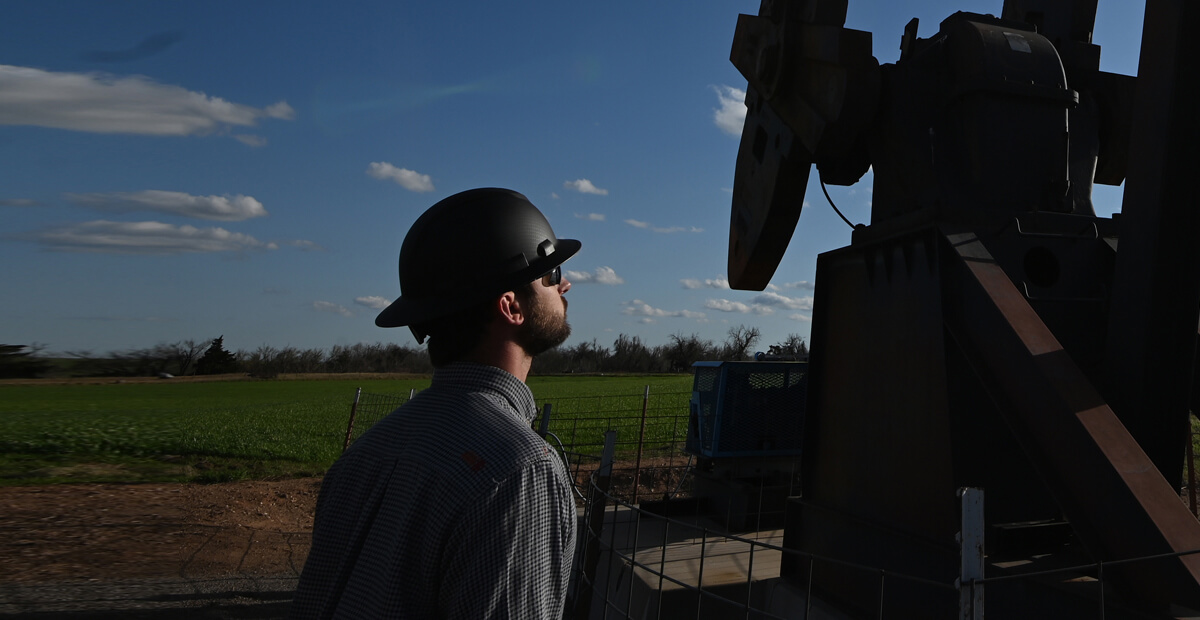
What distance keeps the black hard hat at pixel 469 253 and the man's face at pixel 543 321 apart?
0.05 m

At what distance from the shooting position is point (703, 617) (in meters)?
5.86

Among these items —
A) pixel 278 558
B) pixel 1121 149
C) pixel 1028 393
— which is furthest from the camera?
pixel 278 558

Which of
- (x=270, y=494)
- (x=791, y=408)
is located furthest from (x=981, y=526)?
(x=270, y=494)

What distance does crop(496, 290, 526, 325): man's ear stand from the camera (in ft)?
5.62

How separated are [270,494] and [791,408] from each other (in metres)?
9.65

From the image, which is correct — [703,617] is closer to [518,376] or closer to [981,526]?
[981,526]

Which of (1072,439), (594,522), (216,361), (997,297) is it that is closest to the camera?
(1072,439)

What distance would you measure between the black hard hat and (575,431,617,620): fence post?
2583 millimetres

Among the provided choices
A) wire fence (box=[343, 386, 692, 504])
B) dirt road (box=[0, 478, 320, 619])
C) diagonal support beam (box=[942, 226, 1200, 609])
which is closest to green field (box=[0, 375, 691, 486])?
wire fence (box=[343, 386, 692, 504])

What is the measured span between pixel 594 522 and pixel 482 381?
316 cm

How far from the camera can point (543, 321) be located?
1.78 m

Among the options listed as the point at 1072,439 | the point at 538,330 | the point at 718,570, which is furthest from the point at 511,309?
the point at 718,570

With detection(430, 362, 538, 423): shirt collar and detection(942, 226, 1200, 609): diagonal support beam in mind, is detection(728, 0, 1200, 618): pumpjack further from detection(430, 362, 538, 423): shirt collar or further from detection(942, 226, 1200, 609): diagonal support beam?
detection(430, 362, 538, 423): shirt collar

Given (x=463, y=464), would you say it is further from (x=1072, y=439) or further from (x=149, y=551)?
(x=149, y=551)
